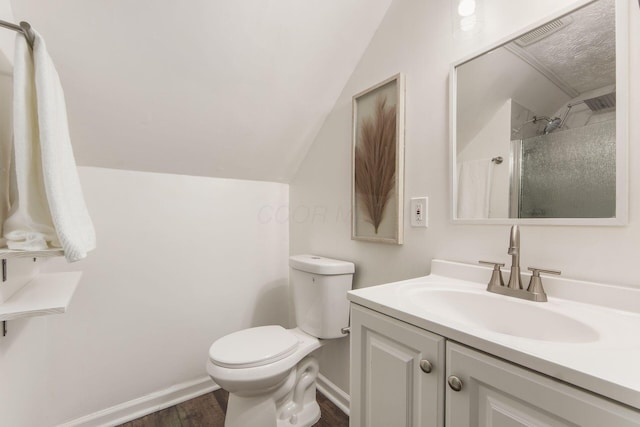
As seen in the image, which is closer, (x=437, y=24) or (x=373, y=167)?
(x=437, y=24)

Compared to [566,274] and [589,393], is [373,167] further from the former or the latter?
[589,393]

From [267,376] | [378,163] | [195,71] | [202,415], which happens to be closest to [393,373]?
[267,376]

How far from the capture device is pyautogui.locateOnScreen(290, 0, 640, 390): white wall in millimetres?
711

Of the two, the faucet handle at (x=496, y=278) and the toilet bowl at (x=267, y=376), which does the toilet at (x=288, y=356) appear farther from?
the faucet handle at (x=496, y=278)

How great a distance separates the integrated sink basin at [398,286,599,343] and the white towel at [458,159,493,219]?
0.29m

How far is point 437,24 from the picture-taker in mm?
1089

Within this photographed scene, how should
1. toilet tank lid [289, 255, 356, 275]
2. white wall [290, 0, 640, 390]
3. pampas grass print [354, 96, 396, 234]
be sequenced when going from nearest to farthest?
white wall [290, 0, 640, 390] → pampas grass print [354, 96, 396, 234] → toilet tank lid [289, 255, 356, 275]

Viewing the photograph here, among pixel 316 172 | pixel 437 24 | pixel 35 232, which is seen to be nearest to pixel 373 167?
pixel 316 172

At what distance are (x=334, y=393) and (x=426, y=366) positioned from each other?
1159 millimetres

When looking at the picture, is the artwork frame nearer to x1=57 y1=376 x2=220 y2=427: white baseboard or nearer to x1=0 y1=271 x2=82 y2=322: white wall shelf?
x1=0 y1=271 x2=82 y2=322: white wall shelf

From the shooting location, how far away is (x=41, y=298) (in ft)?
2.52

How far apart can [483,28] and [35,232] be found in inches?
58.8

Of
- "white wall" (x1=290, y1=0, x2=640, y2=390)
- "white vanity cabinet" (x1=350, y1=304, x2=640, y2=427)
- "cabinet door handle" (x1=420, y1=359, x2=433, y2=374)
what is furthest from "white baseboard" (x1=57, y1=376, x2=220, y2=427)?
"cabinet door handle" (x1=420, y1=359, x2=433, y2=374)

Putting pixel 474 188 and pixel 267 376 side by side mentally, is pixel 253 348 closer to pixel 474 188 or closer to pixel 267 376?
pixel 267 376
